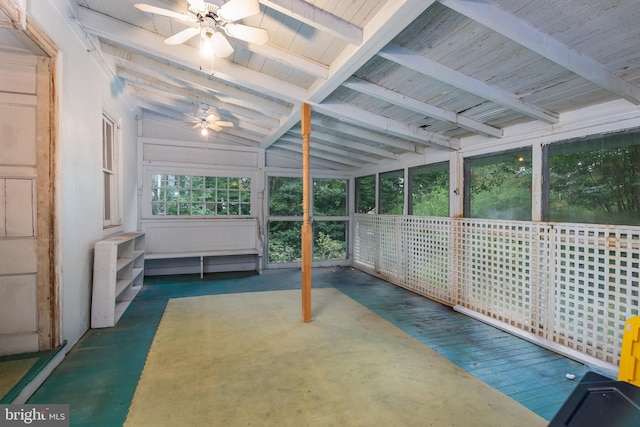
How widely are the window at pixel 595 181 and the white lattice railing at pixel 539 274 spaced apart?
0.71 feet

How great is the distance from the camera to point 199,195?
20.4ft

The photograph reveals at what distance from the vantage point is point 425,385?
228 centimetres

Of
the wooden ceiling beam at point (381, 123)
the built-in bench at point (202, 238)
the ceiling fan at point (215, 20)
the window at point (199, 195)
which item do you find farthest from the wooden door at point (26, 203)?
the window at point (199, 195)

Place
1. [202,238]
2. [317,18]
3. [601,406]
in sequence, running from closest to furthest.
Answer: [601,406] < [317,18] < [202,238]

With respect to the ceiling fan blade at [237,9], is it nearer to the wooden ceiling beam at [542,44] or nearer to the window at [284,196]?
the wooden ceiling beam at [542,44]

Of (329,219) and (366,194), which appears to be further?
(329,219)

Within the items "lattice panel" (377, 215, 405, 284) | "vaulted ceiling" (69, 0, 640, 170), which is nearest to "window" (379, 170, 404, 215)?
"lattice panel" (377, 215, 405, 284)

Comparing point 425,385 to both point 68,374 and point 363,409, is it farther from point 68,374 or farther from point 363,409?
point 68,374

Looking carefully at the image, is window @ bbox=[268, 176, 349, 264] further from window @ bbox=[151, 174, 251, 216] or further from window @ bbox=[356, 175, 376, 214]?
window @ bbox=[151, 174, 251, 216]

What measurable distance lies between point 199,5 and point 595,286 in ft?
12.9

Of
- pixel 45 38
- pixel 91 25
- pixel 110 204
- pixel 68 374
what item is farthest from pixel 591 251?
pixel 110 204

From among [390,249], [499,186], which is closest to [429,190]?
[499,186]

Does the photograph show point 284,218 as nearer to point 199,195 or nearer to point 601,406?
point 199,195

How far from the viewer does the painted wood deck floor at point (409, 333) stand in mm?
2084
